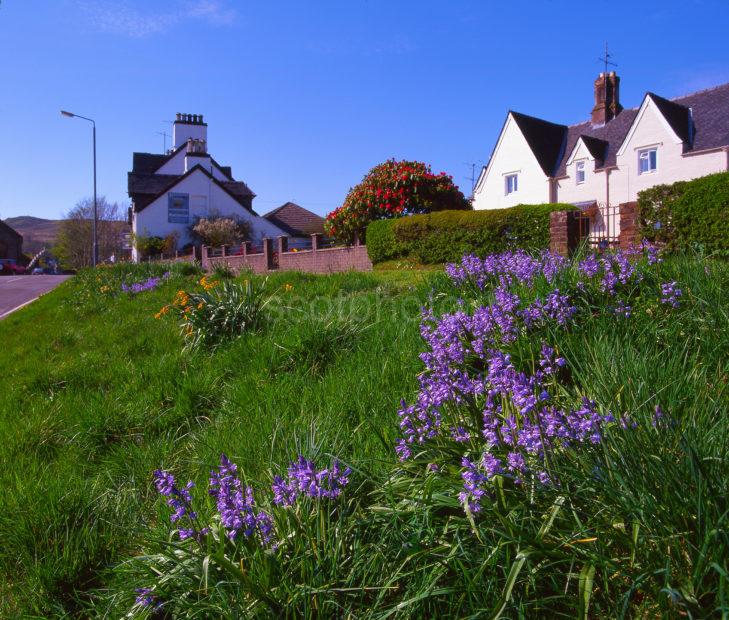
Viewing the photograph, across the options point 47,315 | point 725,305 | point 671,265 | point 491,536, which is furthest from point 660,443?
point 47,315

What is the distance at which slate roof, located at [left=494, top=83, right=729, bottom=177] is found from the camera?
2867 centimetres

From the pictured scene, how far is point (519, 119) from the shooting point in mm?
36125

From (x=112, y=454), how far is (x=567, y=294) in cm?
317

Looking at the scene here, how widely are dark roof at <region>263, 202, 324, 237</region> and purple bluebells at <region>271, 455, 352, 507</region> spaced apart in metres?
47.0

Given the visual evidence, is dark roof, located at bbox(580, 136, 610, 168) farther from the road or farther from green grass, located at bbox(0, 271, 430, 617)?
green grass, located at bbox(0, 271, 430, 617)

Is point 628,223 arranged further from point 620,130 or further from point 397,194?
point 620,130

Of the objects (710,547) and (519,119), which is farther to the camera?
(519,119)

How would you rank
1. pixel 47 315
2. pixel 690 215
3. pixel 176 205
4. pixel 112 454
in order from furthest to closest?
pixel 176 205 → pixel 690 215 → pixel 47 315 → pixel 112 454

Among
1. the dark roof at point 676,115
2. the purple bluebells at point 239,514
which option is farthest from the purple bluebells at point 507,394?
the dark roof at point 676,115

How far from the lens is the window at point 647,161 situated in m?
30.3

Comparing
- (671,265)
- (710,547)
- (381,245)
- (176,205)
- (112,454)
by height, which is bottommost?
(112,454)

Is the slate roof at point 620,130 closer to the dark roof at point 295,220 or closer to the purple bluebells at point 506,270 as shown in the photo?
the dark roof at point 295,220

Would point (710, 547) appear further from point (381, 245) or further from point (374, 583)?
point (381, 245)

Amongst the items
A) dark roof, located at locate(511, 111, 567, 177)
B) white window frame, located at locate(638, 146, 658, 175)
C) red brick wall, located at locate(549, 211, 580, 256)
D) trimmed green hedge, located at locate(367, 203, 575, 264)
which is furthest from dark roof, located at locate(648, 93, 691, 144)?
red brick wall, located at locate(549, 211, 580, 256)
